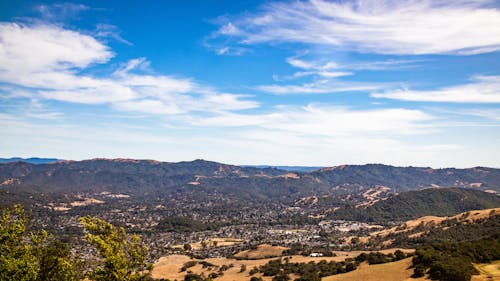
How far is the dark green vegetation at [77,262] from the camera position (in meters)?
23.9

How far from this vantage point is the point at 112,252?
24.2m

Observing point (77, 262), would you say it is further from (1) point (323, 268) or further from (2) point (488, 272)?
(1) point (323, 268)

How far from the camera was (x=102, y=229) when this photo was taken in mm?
25344

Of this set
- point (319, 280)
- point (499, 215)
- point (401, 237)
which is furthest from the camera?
point (401, 237)

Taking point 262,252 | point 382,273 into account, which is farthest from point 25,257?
point 262,252

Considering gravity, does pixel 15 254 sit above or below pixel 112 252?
below

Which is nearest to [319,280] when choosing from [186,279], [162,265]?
[186,279]

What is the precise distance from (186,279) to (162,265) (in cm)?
3124

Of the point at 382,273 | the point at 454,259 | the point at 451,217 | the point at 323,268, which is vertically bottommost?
the point at 323,268

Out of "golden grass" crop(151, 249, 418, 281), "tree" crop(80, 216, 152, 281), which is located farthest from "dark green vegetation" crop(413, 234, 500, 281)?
"golden grass" crop(151, 249, 418, 281)

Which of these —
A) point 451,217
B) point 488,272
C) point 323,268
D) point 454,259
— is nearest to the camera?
point 488,272

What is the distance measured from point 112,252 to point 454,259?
49014 millimetres

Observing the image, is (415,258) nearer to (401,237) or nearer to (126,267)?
(126,267)

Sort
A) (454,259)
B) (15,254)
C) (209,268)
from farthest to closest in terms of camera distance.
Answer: (209,268) < (454,259) < (15,254)
